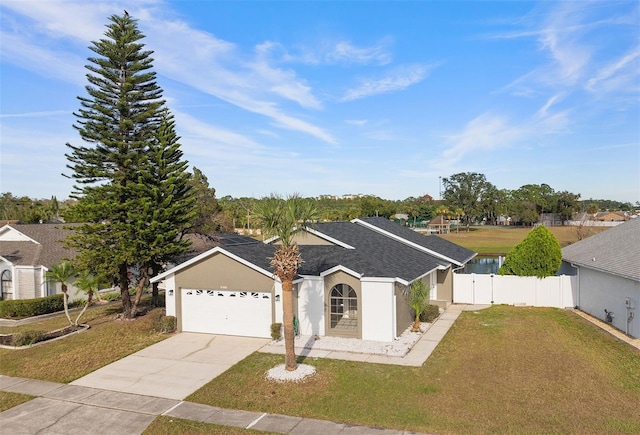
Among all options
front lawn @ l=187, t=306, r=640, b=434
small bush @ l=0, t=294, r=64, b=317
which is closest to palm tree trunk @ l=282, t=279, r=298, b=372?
front lawn @ l=187, t=306, r=640, b=434

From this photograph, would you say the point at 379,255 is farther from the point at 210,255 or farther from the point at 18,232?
the point at 18,232

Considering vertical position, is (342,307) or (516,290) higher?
(342,307)

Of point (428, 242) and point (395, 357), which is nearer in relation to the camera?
point (395, 357)

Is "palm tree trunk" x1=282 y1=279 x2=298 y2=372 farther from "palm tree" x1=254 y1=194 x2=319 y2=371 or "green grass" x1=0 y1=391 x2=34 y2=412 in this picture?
"green grass" x1=0 y1=391 x2=34 y2=412

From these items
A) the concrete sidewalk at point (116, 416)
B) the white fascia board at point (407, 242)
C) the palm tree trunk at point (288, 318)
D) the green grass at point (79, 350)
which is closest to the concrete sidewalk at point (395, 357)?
the palm tree trunk at point (288, 318)

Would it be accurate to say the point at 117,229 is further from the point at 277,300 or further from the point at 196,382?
the point at 196,382

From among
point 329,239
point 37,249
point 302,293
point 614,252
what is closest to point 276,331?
point 302,293
